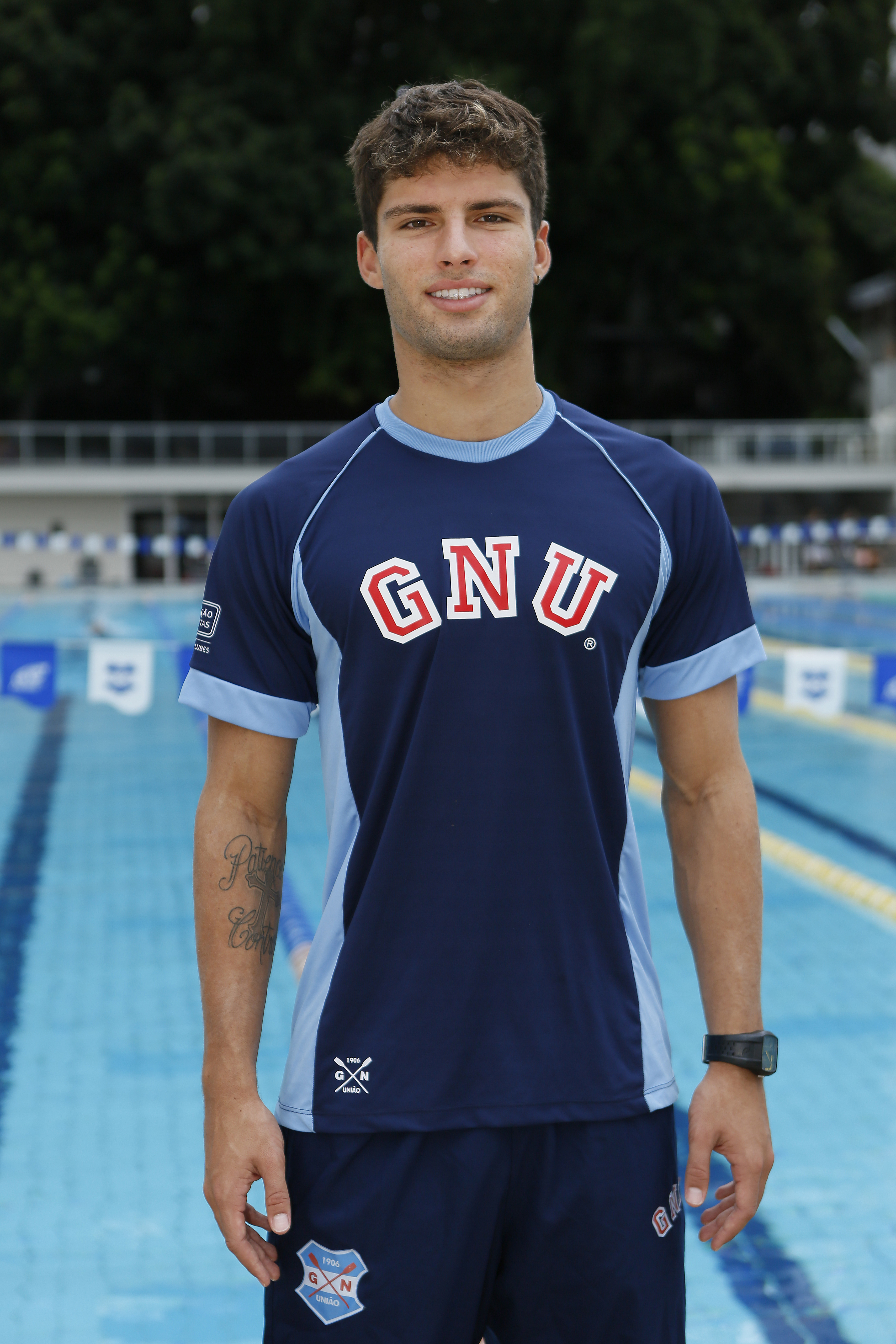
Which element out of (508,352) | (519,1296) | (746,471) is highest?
(746,471)

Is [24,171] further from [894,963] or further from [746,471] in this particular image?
[894,963]

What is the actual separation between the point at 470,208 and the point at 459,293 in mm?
98

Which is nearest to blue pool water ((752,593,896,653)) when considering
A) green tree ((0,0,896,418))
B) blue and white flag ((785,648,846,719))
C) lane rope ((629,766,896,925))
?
blue and white flag ((785,648,846,719))

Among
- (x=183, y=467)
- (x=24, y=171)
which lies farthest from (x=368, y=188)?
(x=24, y=171)

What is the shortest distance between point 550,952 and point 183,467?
27258 mm

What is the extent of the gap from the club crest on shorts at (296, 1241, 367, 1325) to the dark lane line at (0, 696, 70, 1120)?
9.04 ft

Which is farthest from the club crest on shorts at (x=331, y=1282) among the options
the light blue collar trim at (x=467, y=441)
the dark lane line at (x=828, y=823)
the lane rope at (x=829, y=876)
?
the dark lane line at (x=828, y=823)

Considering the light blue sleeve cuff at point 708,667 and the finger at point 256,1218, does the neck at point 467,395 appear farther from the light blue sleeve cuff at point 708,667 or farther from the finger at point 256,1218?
the finger at point 256,1218

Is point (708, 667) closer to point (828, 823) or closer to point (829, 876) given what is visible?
point (829, 876)

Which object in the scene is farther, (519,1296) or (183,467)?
(183,467)

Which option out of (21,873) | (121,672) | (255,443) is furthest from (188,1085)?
(255,443)

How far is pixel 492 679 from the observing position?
4.93 feet

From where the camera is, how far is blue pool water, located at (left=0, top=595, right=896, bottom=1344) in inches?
116

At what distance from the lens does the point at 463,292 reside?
61.7 inches
